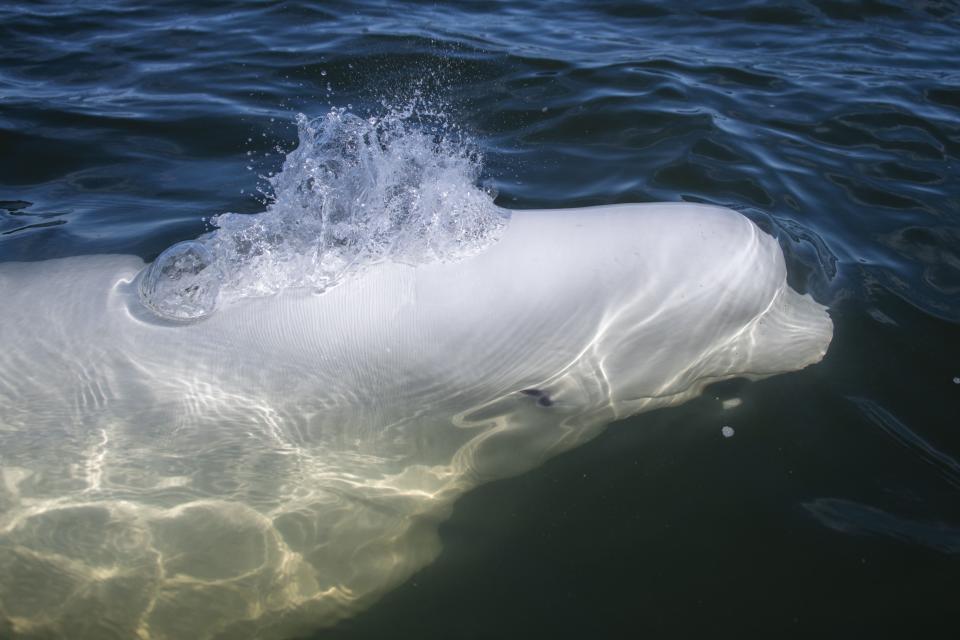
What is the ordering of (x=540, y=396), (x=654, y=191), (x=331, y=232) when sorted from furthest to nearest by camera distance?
(x=654, y=191), (x=331, y=232), (x=540, y=396)

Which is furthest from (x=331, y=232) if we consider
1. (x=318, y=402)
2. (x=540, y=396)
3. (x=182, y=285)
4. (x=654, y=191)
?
(x=654, y=191)

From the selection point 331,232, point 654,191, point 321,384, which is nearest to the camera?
point 321,384

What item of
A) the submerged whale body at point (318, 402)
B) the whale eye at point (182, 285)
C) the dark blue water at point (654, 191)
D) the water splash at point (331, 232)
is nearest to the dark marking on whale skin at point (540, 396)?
the submerged whale body at point (318, 402)

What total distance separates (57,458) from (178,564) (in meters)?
0.68

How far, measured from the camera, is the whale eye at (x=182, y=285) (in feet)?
12.1

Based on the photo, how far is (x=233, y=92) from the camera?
780 cm

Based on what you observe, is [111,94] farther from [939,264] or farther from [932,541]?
[932,541]

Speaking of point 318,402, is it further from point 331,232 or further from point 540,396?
point 540,396

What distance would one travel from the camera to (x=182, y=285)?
149 inches

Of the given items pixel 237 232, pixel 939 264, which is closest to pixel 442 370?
pixel 237 232

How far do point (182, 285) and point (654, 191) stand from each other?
346cm

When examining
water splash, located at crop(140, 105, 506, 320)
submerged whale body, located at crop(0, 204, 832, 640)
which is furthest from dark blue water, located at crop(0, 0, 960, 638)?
water splash, located at crop(140, 105, 506, 320)

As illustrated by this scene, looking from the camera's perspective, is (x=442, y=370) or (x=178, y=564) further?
(x=442, y=370)

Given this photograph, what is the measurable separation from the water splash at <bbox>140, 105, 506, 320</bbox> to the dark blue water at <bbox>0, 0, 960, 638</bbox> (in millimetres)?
1117
